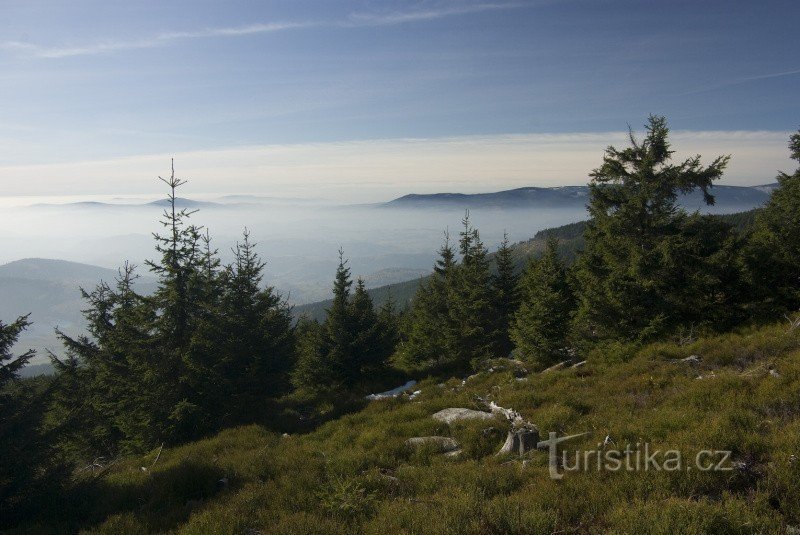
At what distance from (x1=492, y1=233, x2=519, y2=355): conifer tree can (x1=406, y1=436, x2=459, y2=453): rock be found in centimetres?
1677

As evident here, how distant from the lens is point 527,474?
23.0 ft

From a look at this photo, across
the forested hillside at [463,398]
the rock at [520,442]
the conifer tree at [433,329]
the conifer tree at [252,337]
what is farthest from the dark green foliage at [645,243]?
the conifer tree at [252,337]

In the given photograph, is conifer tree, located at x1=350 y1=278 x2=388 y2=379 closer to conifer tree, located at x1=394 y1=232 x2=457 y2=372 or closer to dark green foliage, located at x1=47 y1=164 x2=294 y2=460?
conifer tree, located at x1=394 y1=232 x2=457 y2=372

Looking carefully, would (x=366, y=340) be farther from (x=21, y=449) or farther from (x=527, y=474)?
(x=527, y=474)

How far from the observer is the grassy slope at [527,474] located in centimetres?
526

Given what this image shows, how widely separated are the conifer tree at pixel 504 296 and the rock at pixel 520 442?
A: 58.1 feet

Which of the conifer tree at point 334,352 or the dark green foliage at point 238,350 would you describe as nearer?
the dark green foliage at point 238,350

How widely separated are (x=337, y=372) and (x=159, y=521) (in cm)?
1722

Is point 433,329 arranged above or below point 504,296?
below

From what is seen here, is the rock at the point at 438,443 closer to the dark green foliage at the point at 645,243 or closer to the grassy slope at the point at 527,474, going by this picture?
the grassy slope at the point at 527,474

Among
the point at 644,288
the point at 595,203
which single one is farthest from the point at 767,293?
the point at 595,203

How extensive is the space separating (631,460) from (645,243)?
11.7 m

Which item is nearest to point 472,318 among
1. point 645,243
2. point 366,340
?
point 366,340

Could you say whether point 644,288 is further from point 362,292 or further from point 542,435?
point 362,292
